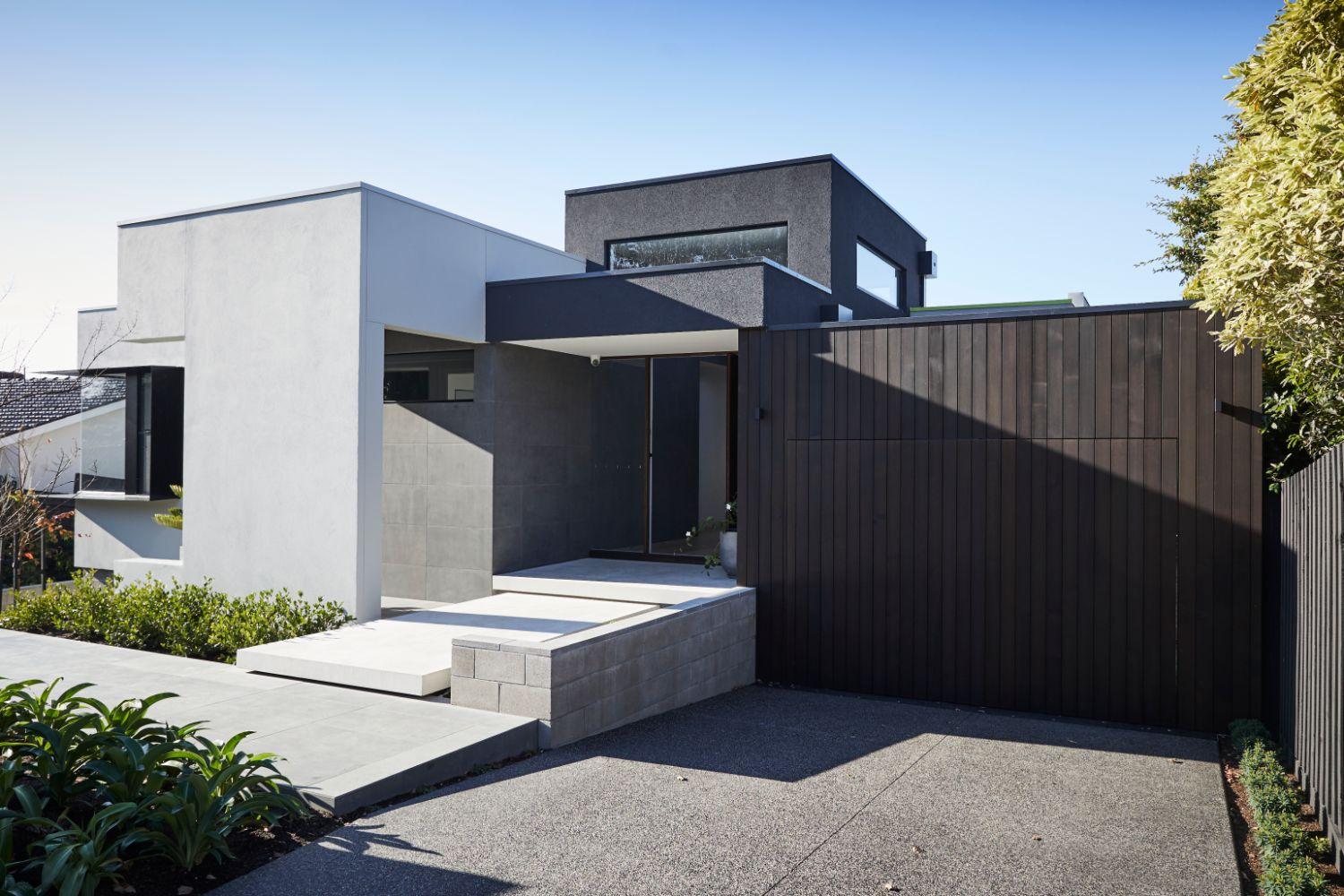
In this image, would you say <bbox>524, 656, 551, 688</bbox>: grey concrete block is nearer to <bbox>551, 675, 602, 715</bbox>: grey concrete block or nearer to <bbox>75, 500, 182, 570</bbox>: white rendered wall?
<bbox>551, 675, 602, 715</bbox>: grey concrete block

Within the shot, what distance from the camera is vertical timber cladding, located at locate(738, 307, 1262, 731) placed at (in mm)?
6895

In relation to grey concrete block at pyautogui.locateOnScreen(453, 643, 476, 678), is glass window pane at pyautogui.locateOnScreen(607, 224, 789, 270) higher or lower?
higher

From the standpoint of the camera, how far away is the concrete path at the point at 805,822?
13.1ft

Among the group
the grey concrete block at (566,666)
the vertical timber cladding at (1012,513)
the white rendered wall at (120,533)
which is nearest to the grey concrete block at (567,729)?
the grey concrete block at (566,666)

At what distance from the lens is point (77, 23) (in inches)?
303

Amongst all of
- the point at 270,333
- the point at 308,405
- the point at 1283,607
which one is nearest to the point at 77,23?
the point at 270,333

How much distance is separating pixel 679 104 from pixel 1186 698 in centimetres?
706

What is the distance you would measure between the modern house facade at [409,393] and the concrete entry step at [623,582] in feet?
1.12

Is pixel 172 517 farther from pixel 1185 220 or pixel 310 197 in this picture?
pixel 1185 220

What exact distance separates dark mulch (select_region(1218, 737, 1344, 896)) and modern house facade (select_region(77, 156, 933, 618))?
4859mm

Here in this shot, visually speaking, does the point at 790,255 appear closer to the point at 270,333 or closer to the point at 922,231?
the point at 922,231

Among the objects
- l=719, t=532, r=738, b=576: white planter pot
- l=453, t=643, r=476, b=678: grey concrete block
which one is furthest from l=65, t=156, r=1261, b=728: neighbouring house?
l=453, t=643, r=476, b=678: grey concrete block

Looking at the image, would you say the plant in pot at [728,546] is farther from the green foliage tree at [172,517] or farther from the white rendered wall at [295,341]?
the green foliage tree at [172,517]

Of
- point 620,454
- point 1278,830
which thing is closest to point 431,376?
point 620,454
